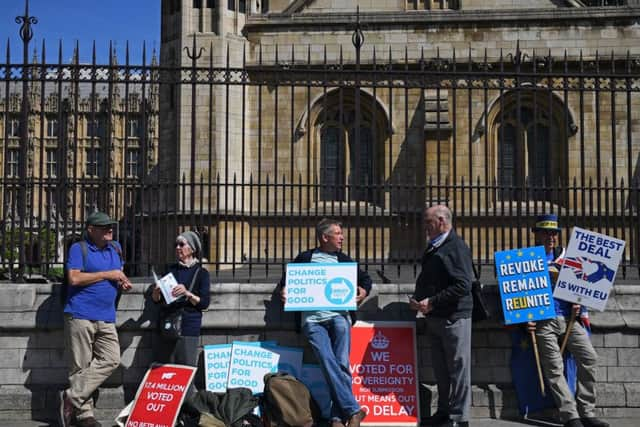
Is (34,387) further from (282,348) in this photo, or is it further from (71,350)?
(282,348)

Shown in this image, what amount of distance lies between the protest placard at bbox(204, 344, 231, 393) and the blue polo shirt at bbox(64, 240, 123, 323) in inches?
39.6

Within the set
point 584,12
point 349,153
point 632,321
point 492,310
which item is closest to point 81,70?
point 492,310

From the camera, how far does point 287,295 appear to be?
22.8 feet

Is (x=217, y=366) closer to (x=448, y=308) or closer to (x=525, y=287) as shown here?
(x=448, y=308)

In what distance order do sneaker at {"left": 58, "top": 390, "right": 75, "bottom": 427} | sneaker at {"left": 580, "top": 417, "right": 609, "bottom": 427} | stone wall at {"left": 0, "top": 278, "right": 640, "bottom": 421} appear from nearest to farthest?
sneaker at {"left": 58, "top": 390, "right": 75, "bottom": 427}
sneaker at {"left": 580, "top": 417, "right": 609, "bottom": 427}
stone wall at {"left": 0, "top": 278, "right": 640, "bottom": 421}

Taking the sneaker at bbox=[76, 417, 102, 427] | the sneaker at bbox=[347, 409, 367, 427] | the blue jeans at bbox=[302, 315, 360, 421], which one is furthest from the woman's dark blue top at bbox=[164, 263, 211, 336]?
the sneaker at bbox=[347, 409, 367, 427]

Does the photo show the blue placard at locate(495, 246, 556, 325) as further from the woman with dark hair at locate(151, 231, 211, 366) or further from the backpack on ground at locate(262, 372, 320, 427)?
the woman with dark hair at locate(151, 231, 211, 366)

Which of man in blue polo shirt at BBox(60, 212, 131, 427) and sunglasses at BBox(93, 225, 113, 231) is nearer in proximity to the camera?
man in blue polo shirt at BBox(60, 212, 131, 427)

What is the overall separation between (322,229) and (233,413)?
74.2 inches

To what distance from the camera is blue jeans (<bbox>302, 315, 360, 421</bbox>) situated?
255 inches

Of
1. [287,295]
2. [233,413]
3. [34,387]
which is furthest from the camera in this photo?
[34,387]

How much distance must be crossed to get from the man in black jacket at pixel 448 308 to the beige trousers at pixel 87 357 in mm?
2950

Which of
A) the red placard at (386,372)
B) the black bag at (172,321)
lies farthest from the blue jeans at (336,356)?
the black bag at (172,321)

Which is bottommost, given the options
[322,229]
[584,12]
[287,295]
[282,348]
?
[282,348]
